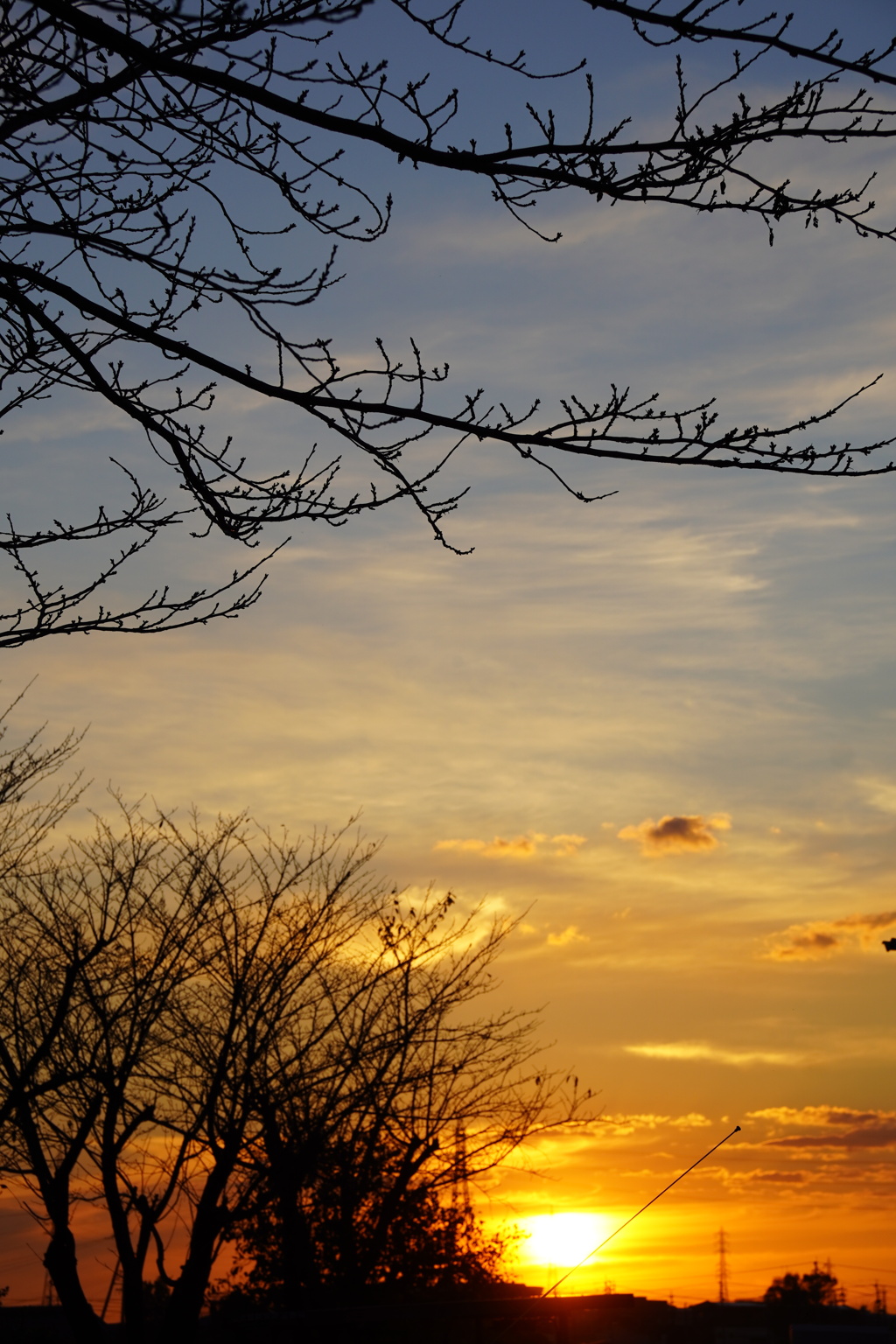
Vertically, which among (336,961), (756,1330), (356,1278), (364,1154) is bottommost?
(756,1330)

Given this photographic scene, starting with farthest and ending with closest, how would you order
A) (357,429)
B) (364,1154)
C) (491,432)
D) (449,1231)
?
(449,1231), (364,1154), (357,429), (491,432)

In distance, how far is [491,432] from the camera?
14.5ft

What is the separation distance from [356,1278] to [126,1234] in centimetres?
286

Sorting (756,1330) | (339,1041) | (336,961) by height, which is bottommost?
(756,1330)

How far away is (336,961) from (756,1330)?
1524 cm

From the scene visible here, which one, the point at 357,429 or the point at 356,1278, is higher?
the point at 357,429

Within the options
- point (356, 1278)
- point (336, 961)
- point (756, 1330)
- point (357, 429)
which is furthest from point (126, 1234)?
point (756, 1330)

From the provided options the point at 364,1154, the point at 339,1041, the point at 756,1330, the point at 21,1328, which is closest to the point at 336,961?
the point at 339,1041

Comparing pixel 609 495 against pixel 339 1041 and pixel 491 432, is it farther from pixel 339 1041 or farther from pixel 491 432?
pixel 339 1041

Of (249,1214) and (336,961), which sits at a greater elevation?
(336,961)

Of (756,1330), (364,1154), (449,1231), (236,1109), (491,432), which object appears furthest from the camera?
(756,1330)

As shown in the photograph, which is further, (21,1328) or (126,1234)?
(21,1328)

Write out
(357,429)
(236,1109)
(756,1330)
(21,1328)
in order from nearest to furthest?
(357,429)
(236,1109)
(21,1328)
(756,1330)

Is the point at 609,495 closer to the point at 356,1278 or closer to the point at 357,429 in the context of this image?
the point at 357,429
